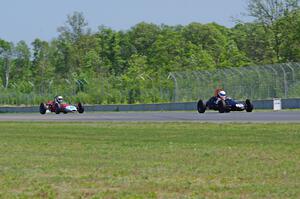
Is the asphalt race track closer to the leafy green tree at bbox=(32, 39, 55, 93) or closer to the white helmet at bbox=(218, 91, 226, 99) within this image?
the white helmet at bbox=(218, 91, 226, 99)

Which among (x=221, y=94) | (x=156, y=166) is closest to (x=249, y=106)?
(x=221, y=94)

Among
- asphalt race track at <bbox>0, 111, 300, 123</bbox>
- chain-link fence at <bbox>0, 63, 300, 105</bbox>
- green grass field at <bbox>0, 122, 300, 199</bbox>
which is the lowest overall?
green grass field at <bbox>0, 122, 300, 199</bbox>

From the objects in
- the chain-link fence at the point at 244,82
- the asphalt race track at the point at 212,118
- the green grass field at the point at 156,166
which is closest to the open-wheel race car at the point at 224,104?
the asphalt race track at the point at 212,118

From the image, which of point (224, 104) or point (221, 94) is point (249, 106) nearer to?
point (224, 104)

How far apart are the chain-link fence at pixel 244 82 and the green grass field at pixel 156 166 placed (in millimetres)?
18447

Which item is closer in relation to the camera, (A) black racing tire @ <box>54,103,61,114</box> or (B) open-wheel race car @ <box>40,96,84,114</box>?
(B) open-wheel race car @ <box>40,96,84,114</box>

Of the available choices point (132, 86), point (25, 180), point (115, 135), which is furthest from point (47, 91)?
point (25, 180)

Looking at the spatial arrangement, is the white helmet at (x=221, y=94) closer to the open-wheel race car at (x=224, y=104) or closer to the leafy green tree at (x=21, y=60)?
the open-wheel race car at (x=224, y=104)

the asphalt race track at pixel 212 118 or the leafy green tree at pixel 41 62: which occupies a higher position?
the leafy green tree at pixel 41 62

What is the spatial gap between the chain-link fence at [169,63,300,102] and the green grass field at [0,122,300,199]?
18.4 m

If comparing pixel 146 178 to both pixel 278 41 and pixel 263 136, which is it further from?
pixel 278 41

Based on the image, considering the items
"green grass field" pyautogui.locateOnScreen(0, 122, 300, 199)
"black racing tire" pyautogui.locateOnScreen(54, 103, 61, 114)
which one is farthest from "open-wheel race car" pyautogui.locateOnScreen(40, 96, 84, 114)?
"green grass field" pyautogui.locateOnScreen(0, 122, 300, 199)

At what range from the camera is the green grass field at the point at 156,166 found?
10406mm

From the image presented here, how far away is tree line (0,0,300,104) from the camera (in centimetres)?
6016
